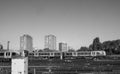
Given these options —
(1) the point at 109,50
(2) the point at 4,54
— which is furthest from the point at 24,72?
(1) the point at 109,50

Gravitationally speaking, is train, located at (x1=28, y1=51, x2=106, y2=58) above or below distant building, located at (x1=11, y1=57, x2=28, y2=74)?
below

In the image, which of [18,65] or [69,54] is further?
[69,54]

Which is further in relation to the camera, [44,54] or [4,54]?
[44,54]

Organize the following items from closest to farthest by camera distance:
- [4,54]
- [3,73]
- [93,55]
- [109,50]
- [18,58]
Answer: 1. [18,58]
2. [3,73]
3. [4,54]
4. [93,55]
5. [109,50]

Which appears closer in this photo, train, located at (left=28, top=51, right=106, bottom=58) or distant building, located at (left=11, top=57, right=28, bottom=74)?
distant building, located at (left=11, top=57, right=28, bottom=74)

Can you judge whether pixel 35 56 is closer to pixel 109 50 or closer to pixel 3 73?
pixel 3 73

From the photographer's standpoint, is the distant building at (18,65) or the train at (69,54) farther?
the train at (69,54)

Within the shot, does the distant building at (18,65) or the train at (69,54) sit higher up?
the distant building at (18,65)

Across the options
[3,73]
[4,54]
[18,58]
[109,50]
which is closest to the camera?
[18,58]

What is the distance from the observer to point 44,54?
210ft

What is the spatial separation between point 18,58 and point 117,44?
370 ft

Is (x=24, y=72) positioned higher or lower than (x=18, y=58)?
lower

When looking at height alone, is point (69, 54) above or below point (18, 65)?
below

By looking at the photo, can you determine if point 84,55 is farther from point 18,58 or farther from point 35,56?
point 18,58
